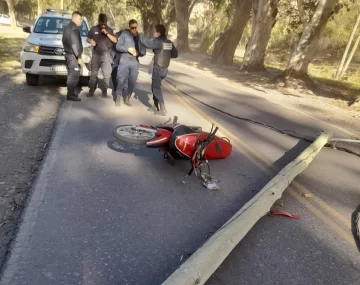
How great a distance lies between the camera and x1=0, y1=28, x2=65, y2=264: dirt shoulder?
3.60 m

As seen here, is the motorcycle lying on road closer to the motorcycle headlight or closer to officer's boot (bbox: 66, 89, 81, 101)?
officer's boot (bbox: 66, 89, 81, 101)

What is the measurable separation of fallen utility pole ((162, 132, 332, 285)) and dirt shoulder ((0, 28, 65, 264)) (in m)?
1.67

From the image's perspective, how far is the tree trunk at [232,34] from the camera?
22.4 m

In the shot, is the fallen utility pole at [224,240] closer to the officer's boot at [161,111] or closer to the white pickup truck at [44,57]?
the officer's boot at [161,111]

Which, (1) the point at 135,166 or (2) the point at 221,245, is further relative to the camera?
(1) the point at 135,166

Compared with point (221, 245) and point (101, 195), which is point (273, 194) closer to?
point (221, 245)

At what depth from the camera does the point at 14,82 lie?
9766mm

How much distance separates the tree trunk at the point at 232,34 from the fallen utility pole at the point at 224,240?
20270 mm

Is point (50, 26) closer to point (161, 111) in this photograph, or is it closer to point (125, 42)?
point (125, 42)

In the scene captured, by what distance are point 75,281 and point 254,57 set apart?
1921 cm

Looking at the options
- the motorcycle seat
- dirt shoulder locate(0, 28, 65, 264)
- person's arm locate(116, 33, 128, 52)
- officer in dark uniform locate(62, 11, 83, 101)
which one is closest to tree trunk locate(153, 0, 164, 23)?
dirt shoulder locate(0, 28, 65, 264)

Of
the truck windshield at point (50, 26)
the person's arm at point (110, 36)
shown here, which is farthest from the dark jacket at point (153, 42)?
the truck windshield at point (50, 26)

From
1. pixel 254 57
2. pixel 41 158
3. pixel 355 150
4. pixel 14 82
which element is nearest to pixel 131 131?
pixel 41 158

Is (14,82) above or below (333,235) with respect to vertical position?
below
